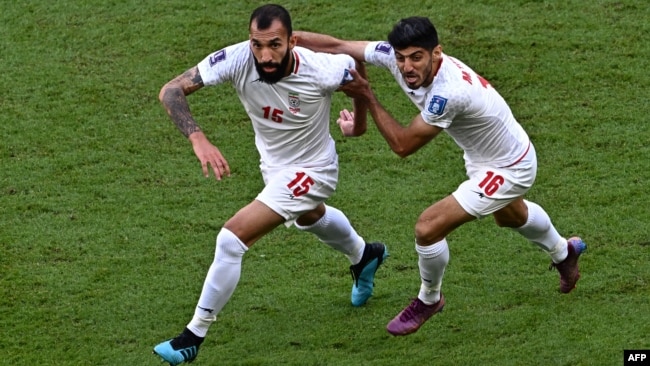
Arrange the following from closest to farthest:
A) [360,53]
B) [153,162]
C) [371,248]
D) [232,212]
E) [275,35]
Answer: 1. [275,35]
2. [360,53]
3. [371,248]
4. [232,212]
5. [153,162]

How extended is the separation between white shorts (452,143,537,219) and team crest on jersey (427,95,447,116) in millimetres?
606

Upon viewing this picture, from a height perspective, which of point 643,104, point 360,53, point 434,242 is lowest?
point 643,104

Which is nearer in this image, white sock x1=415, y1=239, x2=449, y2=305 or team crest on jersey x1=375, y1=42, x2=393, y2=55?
white sock x1=415, y1=239, x2=449, y2=305

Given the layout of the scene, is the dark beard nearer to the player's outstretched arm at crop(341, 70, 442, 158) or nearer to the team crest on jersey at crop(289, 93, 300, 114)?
the team crest on jersey at crop(289, 93, 300, 114)

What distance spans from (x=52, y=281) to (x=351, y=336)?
210 cm

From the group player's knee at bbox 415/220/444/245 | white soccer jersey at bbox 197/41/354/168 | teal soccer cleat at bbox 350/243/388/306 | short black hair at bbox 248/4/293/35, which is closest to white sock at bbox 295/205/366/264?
teal soccer cleat at bbox 350/243/388/306

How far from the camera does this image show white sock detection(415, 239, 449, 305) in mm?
7516

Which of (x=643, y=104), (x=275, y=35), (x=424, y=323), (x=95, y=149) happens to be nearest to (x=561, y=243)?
(x=424, y=323)

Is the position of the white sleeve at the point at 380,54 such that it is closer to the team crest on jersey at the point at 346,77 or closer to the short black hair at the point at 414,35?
the team crest on jersey at the point at 346,77

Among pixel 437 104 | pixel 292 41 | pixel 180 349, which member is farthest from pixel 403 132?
pixel 180 349

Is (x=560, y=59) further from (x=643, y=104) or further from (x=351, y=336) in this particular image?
(x=351, y=336)

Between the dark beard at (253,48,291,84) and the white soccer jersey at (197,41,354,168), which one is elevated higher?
the dark beard at (253,48,291,84)

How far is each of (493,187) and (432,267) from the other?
0.59 metres

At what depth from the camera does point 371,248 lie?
8359mm
